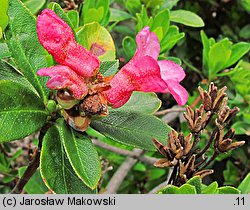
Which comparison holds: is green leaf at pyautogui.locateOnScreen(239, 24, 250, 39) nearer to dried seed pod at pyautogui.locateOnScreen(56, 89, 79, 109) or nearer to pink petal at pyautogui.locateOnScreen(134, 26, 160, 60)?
pink petal at pyautogui.locateOnScreen(134, 26, 160, 60)

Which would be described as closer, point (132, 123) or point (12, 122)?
point (12, 122)

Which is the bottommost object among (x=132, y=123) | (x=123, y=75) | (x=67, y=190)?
(x=67, y=190)

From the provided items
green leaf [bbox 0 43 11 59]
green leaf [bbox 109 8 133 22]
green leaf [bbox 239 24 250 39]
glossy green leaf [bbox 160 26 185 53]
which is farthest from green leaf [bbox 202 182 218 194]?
green leaf [bbox 239 24 250 39]

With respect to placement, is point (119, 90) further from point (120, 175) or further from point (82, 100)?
point (120, 175)

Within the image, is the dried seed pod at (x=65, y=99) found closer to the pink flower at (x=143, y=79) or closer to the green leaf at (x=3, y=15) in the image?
the pink flower at (x=143, y=79)

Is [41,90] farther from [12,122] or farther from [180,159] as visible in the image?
[180,159]

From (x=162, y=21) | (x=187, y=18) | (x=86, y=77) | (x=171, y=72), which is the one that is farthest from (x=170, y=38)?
Result: (x=86, y=77)

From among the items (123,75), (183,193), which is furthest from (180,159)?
(123,75)
